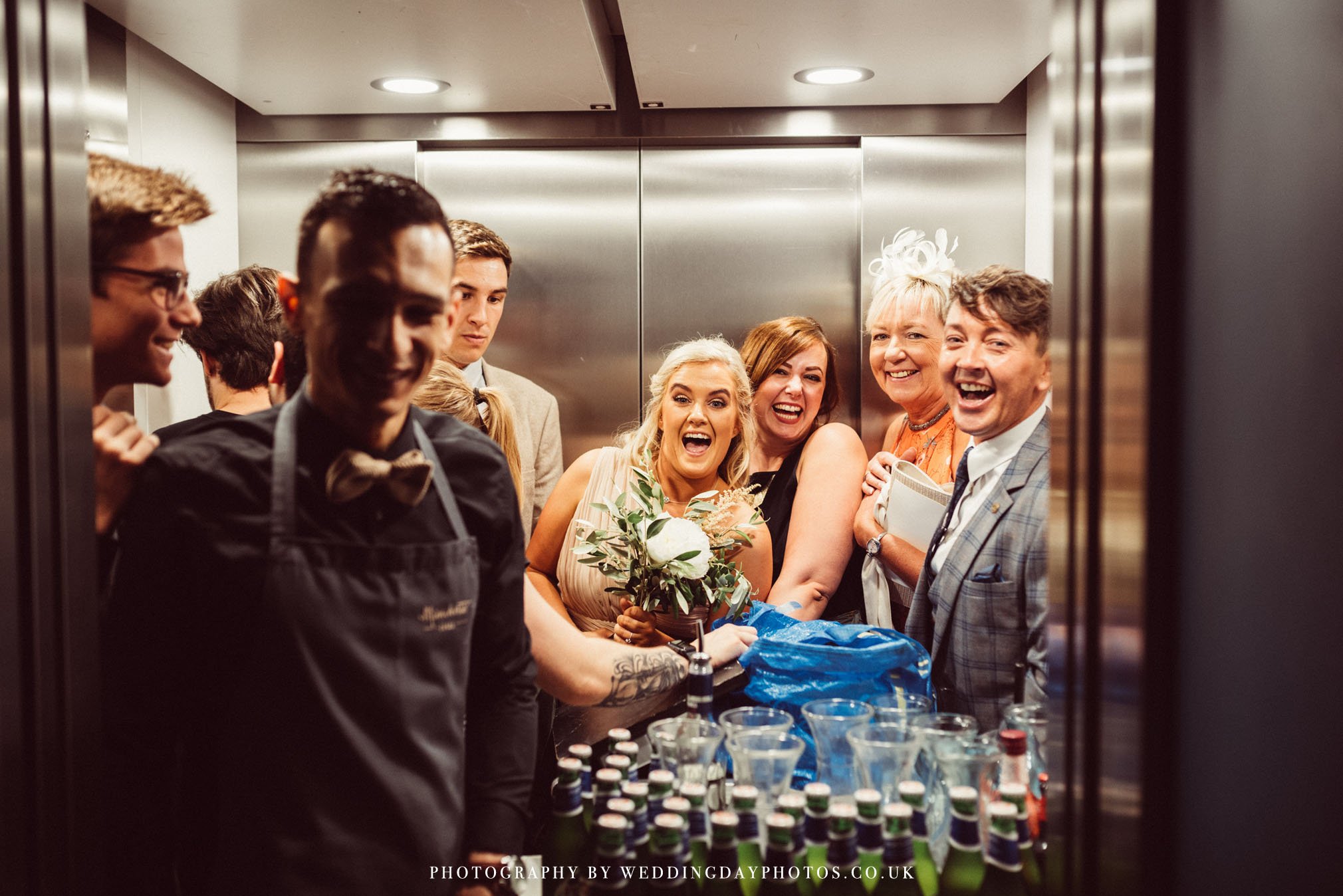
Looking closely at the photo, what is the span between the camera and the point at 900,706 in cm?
158

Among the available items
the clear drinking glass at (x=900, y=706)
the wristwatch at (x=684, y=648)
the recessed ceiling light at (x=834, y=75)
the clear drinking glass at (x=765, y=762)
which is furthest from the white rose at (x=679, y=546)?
the recessed ceiling light at (x=834, y=75)

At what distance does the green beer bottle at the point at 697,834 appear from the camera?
134cm

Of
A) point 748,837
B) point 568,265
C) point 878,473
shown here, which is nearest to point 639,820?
point 748,837

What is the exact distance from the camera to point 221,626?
112 centimetres

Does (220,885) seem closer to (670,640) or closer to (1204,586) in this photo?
(670,640)

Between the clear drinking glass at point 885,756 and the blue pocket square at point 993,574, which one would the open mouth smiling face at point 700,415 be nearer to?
the blue pocket square at point 993,574

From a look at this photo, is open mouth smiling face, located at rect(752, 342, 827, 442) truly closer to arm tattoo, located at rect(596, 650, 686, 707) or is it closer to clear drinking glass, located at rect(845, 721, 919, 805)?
arm tattoo, located at rect(596, 650, 686, 707)

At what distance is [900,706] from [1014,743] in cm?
23

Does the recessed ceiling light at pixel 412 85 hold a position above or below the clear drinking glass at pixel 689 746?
above

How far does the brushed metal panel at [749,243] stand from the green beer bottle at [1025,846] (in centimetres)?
207

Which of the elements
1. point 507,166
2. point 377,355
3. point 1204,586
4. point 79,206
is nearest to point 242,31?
point 507,166

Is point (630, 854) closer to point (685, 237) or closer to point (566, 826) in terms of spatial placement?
point (566, 826)

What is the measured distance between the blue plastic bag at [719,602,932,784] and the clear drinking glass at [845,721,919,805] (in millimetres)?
242

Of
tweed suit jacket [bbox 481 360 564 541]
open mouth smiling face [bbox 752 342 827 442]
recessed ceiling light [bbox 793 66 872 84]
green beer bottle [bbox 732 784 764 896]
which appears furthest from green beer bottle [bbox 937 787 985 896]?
recessed ceiling light [bbox 793 66 872 84]
